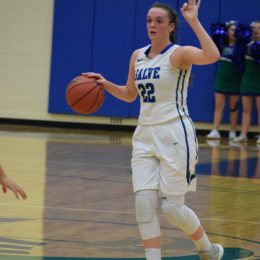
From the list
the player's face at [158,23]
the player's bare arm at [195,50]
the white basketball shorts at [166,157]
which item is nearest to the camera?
the player's bare arm at [195,50]

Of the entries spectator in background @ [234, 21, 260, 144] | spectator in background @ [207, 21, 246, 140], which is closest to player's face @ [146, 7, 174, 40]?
spectator in background @ [234, 21, 260, 144]

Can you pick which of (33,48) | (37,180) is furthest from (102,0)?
(37,180)

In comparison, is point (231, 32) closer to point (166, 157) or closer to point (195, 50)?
point (195, 50)

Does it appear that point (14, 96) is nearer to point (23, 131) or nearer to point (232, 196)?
point (23, 131)

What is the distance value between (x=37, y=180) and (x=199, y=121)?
23.5 ft

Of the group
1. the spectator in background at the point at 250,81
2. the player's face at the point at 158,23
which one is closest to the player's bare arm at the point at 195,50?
the player's face at the point at 158,23

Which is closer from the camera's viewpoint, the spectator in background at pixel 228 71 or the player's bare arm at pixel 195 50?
the player's bare arm at pixel 195 50

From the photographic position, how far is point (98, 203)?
8141 millimetres

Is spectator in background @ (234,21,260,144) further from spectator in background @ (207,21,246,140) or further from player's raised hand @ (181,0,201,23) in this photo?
player's raised hand @ (181,0,201,23)

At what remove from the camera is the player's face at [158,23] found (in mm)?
5559

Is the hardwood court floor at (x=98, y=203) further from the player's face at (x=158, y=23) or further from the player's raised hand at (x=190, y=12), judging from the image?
the player's raised hand at (x=190, y=12)

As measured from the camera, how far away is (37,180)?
9422 mm

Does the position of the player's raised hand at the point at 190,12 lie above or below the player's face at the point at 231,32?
below

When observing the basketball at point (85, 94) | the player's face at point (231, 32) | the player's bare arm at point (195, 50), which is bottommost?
the basketball at point (85, 94)
